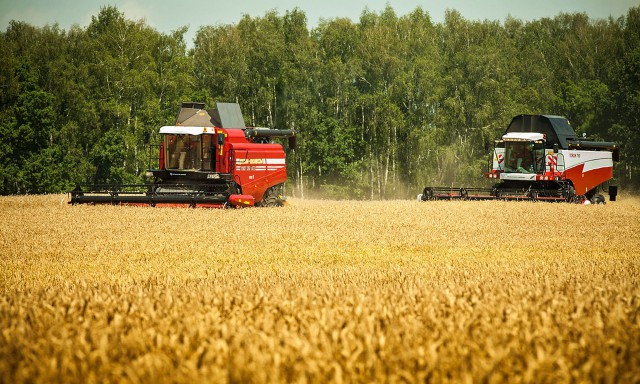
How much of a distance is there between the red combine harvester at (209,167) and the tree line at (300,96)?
2643cm

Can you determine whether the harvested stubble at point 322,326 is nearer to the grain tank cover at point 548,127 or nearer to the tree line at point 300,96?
the grain tank cover at point 548,127

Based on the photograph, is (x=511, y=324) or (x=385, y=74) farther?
(x=385, y=74)

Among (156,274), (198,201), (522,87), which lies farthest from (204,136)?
(522,87)

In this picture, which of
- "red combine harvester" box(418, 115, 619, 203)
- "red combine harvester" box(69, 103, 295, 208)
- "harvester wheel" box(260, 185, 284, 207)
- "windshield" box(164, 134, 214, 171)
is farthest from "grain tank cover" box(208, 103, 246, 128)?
"red combine harvester" box(418, 115, 619, 203)

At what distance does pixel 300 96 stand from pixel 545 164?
26.3m

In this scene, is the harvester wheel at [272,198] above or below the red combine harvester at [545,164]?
below

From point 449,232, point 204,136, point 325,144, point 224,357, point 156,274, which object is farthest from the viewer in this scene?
point 325,144

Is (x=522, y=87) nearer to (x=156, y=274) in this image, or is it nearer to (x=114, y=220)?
→ (x=114, y=220)

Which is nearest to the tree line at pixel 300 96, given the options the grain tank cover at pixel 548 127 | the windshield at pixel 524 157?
the grain tank cover at pixel 548 127

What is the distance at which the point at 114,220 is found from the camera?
2069cm

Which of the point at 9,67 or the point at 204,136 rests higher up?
the point at 9,67

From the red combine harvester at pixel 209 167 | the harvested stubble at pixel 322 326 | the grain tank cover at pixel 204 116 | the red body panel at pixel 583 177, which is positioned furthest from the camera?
the red body panel at pixel 583 177

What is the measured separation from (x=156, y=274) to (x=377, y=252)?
470 centimetres

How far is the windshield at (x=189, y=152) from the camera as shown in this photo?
89.2ft
